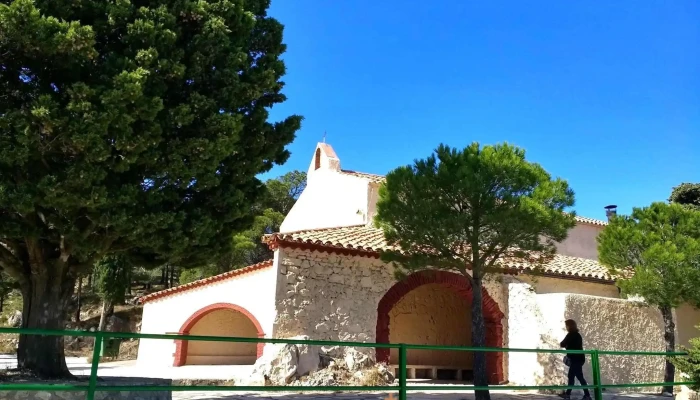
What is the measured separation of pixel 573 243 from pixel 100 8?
17584 millimetres

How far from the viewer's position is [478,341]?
935 centimetres

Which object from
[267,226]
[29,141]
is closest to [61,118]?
[29,141]

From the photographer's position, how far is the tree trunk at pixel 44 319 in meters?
7.29

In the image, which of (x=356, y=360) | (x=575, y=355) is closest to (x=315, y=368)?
(x=356, y=360)

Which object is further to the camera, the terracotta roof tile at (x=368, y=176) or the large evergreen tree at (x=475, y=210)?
the terracotta roof tile at (x=368, y=176)

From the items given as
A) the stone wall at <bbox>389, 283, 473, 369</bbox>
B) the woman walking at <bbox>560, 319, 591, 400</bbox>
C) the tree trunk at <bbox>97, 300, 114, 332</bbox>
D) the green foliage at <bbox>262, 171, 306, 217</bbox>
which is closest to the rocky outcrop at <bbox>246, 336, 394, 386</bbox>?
the woman walking at <bbox>560, 319, 591, 400</bbox>

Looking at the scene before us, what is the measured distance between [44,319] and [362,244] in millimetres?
6896

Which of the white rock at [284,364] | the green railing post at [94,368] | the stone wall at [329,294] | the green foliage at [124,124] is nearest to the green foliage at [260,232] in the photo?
the stone wall at [329,294]

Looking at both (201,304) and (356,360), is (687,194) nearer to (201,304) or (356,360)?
(356,360)

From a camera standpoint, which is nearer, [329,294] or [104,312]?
[329,294]

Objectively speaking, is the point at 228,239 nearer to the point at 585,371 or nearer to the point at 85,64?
the point at 85,64

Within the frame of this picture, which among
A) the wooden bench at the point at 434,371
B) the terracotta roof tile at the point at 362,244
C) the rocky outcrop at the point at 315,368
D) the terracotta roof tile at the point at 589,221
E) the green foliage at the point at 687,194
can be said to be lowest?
the wooden bench at the point at 434,371

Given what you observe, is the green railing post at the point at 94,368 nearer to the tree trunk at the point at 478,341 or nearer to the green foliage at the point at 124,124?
the green foliage at the point at 124,124

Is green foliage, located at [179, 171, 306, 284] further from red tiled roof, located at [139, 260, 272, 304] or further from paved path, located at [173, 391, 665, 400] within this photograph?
paved path, located at [173, 391, 665, 400]
